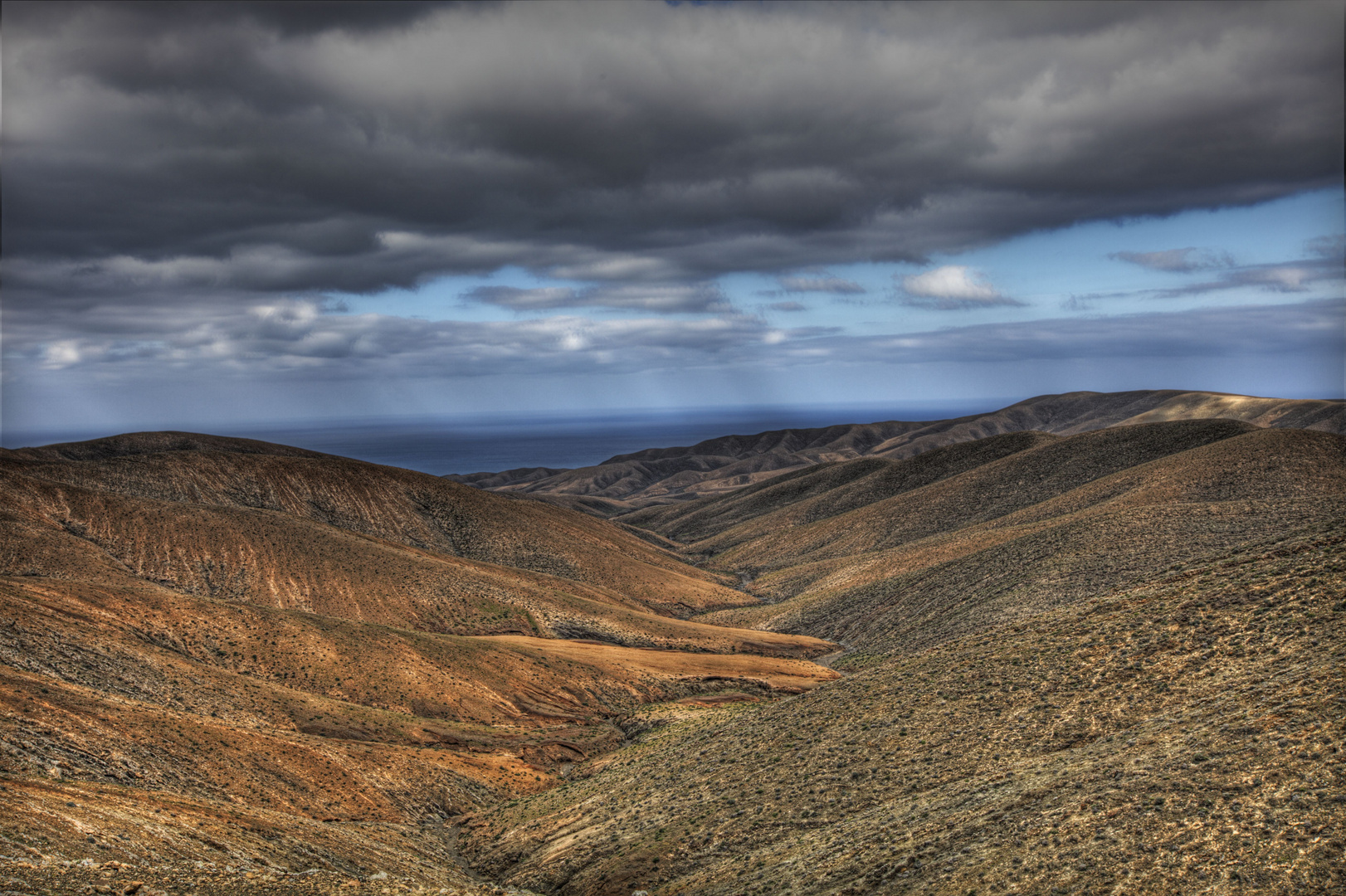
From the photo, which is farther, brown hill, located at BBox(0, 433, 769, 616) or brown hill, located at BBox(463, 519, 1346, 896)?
brown hill, located at BBox(0, 433, 769, 616)

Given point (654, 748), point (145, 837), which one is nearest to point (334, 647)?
point (654, 748)

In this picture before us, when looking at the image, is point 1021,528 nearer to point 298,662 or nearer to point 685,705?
point 685,705

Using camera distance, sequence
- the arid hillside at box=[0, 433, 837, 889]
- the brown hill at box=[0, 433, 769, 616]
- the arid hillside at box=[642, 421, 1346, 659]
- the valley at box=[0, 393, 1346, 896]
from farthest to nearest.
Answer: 1. the brown hill at box=[0, 433, 769, 616]
2. the arid hillside at box=[642, 421, 1346, 659]
3. the arid hillside at box=[0, 433, 837, 889]
4. the valley at box=[0, 393, 1346, 896]

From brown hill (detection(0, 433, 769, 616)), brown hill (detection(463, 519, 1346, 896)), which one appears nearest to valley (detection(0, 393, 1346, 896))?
brown hill (detection(463, 519, 1346, 896))

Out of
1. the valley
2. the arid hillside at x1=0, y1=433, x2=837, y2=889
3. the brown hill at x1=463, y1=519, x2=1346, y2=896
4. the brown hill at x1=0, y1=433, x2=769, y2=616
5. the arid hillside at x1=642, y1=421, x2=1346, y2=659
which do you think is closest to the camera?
the brown hill at x1=463, y1=519, x2=1346, y2=896

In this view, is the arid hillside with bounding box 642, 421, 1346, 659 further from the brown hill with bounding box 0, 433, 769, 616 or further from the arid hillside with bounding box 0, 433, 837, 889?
the brown hill with bounding box 0, 433, 769, 616

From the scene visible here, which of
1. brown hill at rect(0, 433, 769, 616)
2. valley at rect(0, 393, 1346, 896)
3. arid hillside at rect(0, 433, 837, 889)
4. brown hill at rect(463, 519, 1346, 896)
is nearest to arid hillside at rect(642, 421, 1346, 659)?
valley at rect(0, 393, 1346, 896)

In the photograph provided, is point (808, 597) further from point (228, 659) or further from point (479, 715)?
point (228, 659)

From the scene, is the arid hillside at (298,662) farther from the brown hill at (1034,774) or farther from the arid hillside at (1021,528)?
the arid hillside at (1021,528)
